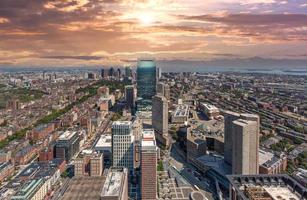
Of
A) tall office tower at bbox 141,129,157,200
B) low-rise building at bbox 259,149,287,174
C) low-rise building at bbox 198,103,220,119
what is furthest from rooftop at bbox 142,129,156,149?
low-rise building at bbox 198,103,220,119

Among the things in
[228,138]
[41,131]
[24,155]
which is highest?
[228,138]

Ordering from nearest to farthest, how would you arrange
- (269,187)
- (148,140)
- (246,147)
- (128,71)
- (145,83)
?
(269,187), (246,147), (148,140), (145,83), (128,71)

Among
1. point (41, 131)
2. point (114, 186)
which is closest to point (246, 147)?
point (114, 186)

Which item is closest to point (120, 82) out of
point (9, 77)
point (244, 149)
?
point (9, 77)

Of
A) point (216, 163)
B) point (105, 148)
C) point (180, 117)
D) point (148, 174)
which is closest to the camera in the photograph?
point (148, 174)

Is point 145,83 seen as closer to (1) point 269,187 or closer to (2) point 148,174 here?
(2) point 148,174
